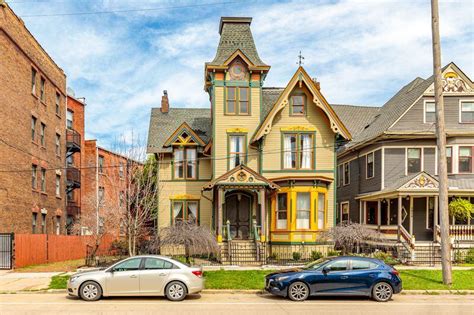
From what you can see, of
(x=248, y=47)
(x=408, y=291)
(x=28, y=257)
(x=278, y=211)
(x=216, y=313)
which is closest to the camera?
(x=216, y=313)

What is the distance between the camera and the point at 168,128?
31.2 meters

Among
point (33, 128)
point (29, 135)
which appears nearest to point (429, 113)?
point (29, 135)

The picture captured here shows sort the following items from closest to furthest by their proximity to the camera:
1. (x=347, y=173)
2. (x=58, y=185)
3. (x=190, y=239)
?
1. (x=190, y=239)
2. (x=347, y=173)
3. (x=58, y=185)

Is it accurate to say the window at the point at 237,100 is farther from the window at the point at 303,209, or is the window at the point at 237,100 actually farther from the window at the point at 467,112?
the window at the point at 467,112

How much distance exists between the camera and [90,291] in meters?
14.0

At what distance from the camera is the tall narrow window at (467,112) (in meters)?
27.8

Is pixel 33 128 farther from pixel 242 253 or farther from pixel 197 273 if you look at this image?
pixel 197 273

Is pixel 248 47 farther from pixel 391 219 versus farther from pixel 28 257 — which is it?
pixel 28 257

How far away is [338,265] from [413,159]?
15.4 meters

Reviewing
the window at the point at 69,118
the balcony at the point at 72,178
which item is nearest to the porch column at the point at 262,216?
the balcony at the point at 72,178

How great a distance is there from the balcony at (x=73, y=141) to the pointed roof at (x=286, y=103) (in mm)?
18028

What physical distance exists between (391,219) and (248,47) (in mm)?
13650

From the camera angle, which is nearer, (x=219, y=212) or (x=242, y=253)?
(x=242, y=253)

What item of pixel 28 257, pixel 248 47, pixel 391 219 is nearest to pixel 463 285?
pixel 391 219
